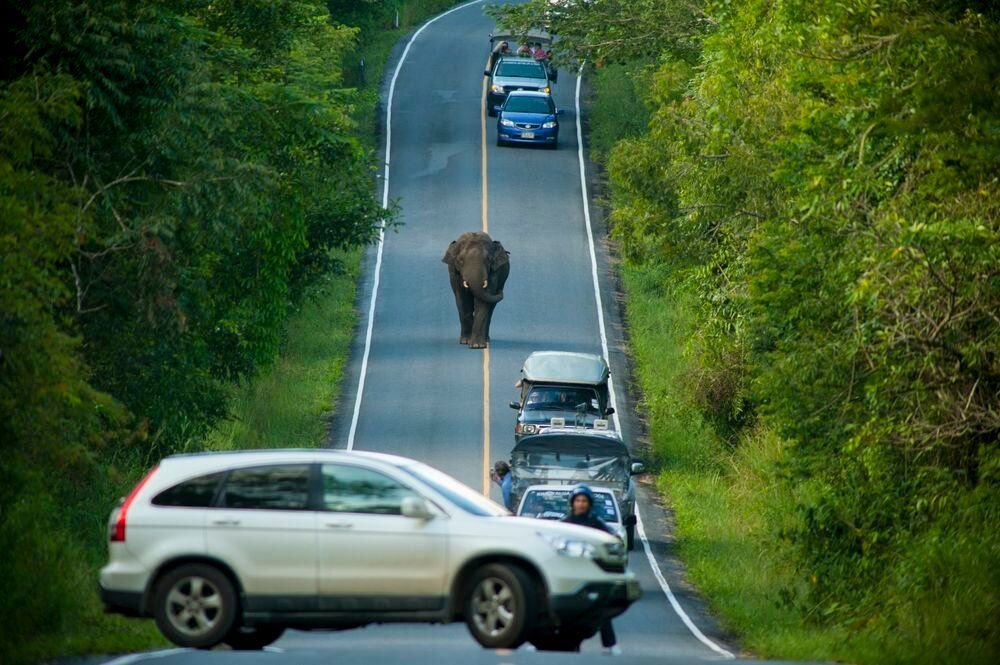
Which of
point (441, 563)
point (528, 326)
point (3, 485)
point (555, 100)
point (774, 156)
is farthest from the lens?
point (555, 100)

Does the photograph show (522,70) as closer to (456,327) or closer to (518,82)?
(518,82)

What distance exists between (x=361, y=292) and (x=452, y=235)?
473 cm

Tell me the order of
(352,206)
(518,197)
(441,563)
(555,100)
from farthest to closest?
(555,100) → (518,197) → (352,206) → (441,563)

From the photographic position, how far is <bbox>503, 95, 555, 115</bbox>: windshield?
202ft

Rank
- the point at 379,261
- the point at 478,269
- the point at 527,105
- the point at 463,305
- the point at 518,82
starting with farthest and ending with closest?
1. the point at 518,82
2. the point at 527,105
3. the point at 379,261
4. the point at 463,305
5. the point at 478,269

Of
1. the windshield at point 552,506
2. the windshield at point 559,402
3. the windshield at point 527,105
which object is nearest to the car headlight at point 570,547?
the windshield at point 552,506

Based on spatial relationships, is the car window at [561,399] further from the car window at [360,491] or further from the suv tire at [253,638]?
the car window at [360,491]

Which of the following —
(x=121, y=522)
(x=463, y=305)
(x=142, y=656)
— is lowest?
(x=463, y=305)

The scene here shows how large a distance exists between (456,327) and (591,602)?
3204 cm

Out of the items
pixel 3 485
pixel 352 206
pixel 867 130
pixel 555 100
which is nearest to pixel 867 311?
pixel 867 130

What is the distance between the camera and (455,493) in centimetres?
1541

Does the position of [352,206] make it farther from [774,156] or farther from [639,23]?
[774,156]

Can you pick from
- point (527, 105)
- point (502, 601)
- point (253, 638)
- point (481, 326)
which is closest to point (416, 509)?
point (502, 601)

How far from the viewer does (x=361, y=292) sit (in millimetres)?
50188
